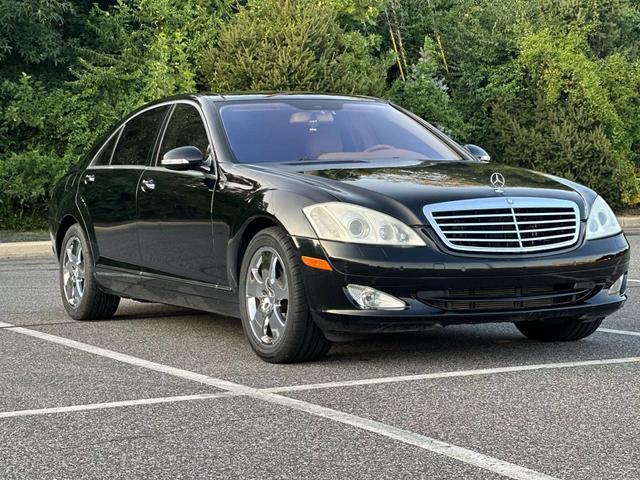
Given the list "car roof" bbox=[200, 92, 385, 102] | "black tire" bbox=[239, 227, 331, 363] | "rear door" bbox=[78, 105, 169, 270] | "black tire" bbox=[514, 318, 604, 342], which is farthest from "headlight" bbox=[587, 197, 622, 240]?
"rear door" bbox=[78, 105, 169, 270]

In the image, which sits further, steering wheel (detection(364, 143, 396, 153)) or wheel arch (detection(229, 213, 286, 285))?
steering wheel (detection(364, 143, 396, 153))

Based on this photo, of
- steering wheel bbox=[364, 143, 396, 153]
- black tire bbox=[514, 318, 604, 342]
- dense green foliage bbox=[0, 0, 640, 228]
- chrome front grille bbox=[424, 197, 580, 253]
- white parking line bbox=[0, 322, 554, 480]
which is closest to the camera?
white parking line bbox=[0, 322, 554, 480]

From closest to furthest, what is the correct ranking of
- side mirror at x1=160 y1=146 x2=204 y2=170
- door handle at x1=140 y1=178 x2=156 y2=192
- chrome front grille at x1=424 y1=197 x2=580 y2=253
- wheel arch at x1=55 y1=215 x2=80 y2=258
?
chrome front grille at x1=424 y1=197 x2=580 y2=253, side mirror at x1=160 y1=146 x2=204 y2=170, door handle at x1=140 y1=178 x2=156 y2=192, wheel arch at x1=55 y1=215 x2=80 y2=258

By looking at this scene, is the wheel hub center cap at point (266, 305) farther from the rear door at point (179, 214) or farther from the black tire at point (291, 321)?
the rear door at point (179, 214)

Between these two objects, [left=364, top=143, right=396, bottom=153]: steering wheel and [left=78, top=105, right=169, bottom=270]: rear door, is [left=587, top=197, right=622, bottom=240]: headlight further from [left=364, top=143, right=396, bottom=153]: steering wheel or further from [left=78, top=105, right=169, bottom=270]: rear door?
[left=78, top=105, right=169, bottom=270]: rear door

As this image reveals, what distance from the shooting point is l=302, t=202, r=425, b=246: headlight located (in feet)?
22.8

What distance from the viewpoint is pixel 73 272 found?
9.86m

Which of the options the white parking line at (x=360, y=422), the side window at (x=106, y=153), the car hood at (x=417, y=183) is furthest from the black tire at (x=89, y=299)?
the car hood at (x=417, y=183)

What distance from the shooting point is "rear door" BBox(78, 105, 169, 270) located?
898 centimetres

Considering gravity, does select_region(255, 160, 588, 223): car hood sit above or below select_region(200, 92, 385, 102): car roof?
below

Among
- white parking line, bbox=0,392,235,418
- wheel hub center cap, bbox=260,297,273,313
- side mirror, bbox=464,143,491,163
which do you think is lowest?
white parking line, bbox=0,392,235,418


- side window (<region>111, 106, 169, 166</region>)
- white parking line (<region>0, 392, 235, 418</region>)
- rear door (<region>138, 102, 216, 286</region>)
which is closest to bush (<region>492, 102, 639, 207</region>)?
side window (<region>111, 106, 169, 166</region>)

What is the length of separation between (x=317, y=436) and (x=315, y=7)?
18.0 m

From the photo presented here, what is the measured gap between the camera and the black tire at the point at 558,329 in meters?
8.01
